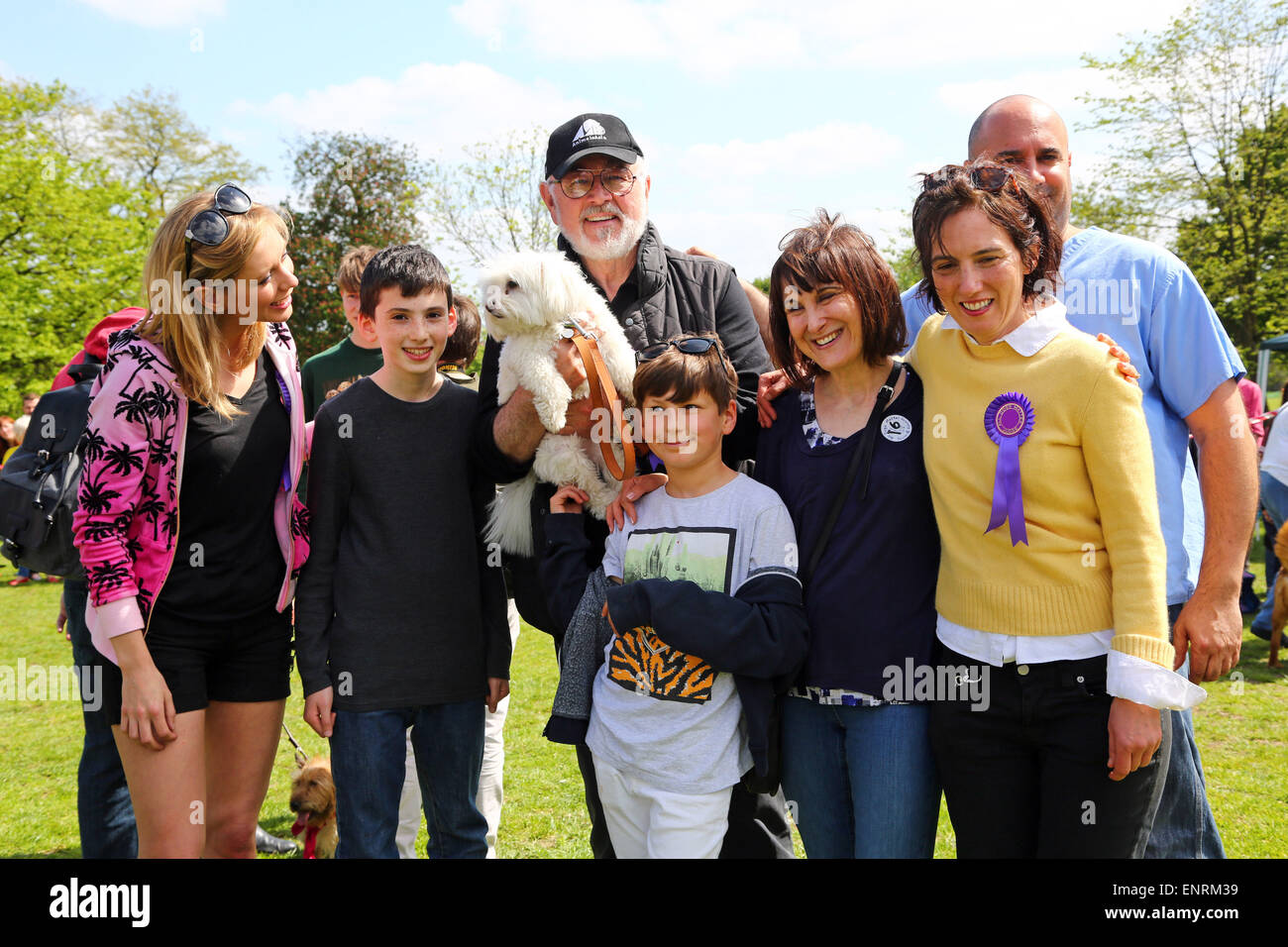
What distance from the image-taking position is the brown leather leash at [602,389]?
277 cm

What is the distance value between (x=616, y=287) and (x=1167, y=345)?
1.83 metres

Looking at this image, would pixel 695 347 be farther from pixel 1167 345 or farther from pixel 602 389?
pixel 1167 345

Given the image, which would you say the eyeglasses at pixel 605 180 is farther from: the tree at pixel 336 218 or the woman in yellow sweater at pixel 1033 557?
the tree at pixel 336 218

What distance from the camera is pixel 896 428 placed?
7.52 feet

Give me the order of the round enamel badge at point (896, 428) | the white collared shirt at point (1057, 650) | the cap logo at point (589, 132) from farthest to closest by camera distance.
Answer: the cap logo at point (589, 132) < the round enamel badge at point (896, 428) < the white collared shirt at point (1057, 650)

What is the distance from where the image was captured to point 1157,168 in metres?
21.2

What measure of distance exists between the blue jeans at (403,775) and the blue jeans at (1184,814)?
2144 mm

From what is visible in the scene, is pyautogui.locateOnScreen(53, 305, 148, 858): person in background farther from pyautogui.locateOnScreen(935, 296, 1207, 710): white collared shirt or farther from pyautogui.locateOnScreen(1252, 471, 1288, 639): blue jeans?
pyautogui.locateOnScreen(1252, 471, 1288, 639): blue jeans

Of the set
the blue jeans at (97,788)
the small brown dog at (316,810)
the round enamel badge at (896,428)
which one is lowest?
the small brown dog at (316,810)

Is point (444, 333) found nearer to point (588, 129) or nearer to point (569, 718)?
point (588, 129)

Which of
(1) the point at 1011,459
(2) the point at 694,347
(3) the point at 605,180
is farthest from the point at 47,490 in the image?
(1) the point at 1011,459

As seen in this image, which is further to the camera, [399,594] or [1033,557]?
[399,594]

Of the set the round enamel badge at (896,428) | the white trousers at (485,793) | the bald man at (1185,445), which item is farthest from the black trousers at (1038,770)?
the white trousers at (485,793)
